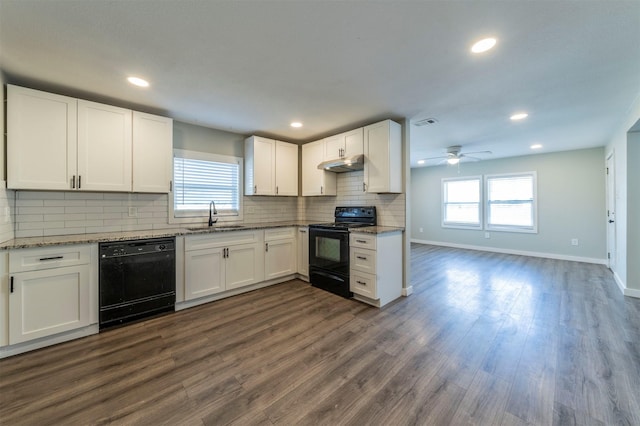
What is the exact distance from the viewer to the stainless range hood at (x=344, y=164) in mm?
3475

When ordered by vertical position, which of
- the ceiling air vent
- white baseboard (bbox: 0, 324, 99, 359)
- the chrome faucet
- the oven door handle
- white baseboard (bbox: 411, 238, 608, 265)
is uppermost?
the ceiling air vent

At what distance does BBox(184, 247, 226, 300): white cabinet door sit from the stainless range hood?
6.21 ft

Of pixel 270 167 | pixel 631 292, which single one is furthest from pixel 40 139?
pixel 631 292

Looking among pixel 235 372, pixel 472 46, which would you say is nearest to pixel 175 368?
pixel 235 372

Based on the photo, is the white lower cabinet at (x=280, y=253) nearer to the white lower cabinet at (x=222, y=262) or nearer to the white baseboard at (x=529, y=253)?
the white lower cabinet at (x=222, y=262)

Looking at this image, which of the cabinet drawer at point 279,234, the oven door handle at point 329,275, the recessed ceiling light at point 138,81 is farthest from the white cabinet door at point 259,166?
the recessed ceiling light at point 138,81

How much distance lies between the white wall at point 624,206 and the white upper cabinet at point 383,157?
2.71 metres

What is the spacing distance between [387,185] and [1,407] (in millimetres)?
3658

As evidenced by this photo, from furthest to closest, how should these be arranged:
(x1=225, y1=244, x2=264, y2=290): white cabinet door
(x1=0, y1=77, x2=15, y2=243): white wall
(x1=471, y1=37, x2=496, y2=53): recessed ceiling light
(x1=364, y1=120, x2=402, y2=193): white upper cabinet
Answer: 1. (x1=225, y1=244, x2=264, y2=290): white cabinet door
2. (x1=364, y1=120, x2=402, y2=193): white upper cabinet
3. (x1=0, y1=77, x2=15, y2=243): white wall
4. (x1=471, y1=37, x2=496, y2=53): recessed ceiling light

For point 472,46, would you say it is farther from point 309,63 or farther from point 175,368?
point 175,368

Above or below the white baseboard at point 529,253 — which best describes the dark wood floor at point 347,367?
below

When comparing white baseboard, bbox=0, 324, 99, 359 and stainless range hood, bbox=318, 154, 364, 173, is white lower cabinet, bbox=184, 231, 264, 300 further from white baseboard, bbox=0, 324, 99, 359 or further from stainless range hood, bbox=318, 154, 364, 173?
stainless range hood, bbox=318, 154, 364, 173

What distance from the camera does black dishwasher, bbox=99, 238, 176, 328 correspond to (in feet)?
8.16

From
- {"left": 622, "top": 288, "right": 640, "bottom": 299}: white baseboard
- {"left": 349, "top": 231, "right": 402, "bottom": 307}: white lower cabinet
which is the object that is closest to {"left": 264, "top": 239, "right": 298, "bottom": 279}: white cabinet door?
{"left": 349, "top": 231, "right": 402, "bottom": 307}: white lower cabinet
